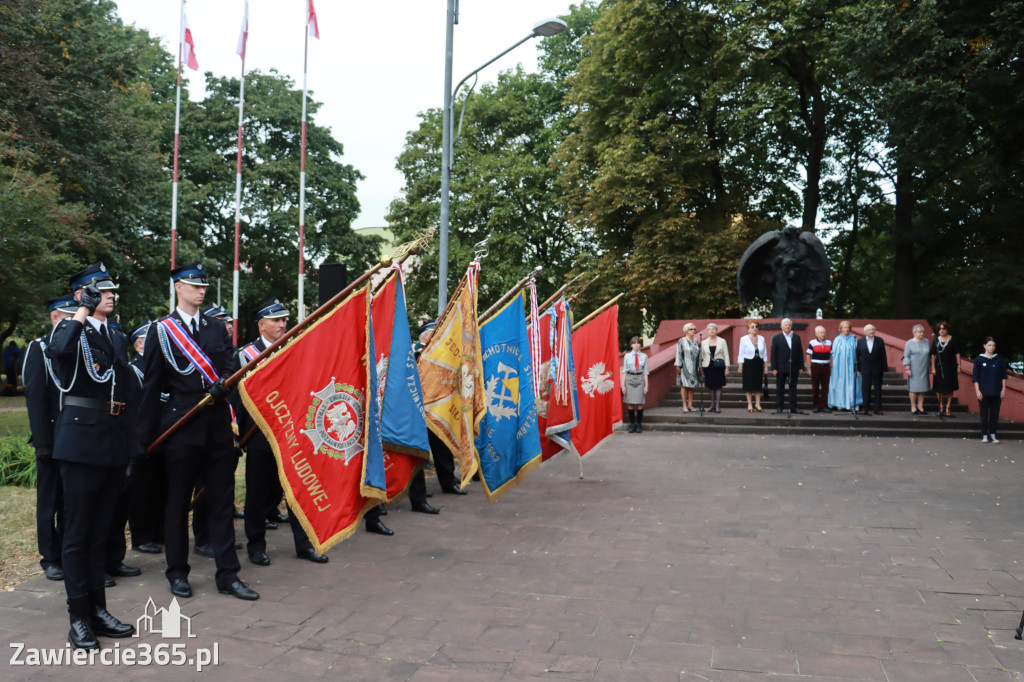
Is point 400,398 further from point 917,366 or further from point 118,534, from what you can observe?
point 917,366

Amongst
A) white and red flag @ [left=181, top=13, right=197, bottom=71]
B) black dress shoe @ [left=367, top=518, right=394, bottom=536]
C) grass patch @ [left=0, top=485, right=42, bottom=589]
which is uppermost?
white and red flag @ [left=181, top=13, right=197, bottom=71]

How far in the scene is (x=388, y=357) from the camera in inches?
269

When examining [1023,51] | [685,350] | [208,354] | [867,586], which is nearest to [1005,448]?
[685,350]

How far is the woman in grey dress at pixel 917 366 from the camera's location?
16078 millimetres

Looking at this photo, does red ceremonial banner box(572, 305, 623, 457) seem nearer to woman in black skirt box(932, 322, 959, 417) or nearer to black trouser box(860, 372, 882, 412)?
black trouser box(860, 372, 882, 412)

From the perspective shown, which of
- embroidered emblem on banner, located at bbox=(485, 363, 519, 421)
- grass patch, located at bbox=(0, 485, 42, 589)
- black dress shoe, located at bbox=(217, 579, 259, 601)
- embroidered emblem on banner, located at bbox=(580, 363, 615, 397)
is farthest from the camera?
embroidered emblem on banner, located at bbox=(580, 363, 615, 397)

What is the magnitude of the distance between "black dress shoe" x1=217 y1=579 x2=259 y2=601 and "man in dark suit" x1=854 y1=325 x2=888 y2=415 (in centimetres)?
1397

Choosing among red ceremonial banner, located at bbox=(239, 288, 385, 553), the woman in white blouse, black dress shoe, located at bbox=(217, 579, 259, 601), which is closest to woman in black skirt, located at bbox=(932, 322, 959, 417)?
the woman in white blouse

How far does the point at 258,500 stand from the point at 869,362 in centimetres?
1345

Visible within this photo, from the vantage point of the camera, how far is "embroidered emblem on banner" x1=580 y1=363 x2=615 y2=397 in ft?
34.2

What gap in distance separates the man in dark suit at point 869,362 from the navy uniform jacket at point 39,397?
14.8 m

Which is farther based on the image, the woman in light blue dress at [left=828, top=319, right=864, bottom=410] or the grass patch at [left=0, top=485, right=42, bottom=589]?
the woman in light blue dress at [left=828, top=319, right=864, bottom=410]

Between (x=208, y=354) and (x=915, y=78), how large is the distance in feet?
51.8

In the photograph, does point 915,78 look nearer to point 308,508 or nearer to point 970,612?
point 970,612
